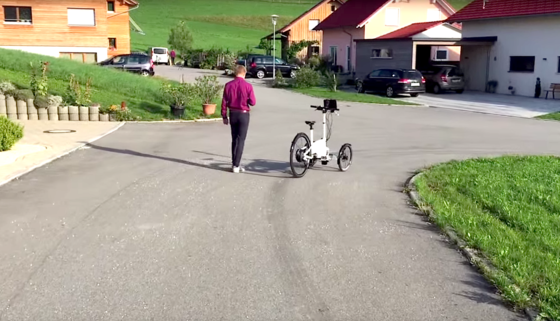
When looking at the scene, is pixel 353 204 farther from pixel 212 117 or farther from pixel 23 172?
pixel 212 117

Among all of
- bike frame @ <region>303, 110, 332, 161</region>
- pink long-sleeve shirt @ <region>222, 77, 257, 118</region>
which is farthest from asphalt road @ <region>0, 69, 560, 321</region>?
pink long-sleeve shirt @ <region>222, 77, 257, 118</region>

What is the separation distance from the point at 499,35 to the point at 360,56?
10.7m

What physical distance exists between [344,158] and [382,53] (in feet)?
99.2

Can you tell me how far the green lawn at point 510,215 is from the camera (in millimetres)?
5684

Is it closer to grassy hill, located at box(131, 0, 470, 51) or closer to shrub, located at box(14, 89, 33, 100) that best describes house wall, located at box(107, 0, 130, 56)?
grassy hill, located at box(131, 0, 470, 51)

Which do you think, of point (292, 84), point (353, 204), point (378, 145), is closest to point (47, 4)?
point (292, 84)

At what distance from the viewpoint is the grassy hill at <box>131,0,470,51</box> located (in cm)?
7956

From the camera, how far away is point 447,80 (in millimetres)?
34812

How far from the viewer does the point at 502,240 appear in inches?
276

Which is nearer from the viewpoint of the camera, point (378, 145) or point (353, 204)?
point (353, 204)

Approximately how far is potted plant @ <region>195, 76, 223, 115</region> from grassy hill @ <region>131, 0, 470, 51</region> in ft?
170

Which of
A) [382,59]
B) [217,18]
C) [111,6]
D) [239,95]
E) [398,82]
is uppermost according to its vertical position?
[217,18]

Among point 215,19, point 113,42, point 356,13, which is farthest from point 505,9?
point 215,19

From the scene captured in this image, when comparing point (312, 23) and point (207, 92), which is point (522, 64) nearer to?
point (207, 92)
